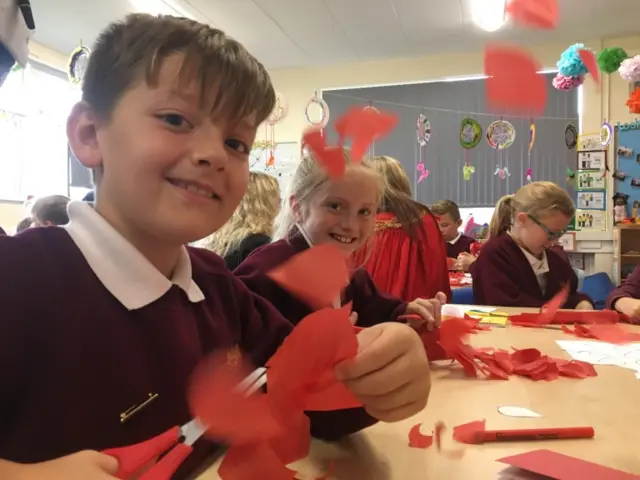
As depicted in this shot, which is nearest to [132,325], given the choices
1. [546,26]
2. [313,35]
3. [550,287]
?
[546,26]

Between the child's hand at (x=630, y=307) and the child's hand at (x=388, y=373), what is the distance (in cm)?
120

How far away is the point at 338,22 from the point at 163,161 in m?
3.70

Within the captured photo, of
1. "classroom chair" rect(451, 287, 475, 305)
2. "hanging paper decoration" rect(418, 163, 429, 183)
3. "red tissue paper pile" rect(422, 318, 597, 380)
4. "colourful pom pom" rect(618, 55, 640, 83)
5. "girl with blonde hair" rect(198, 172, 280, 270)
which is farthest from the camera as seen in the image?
"hanging paper decoration" rect(418, 163, 429, 183)

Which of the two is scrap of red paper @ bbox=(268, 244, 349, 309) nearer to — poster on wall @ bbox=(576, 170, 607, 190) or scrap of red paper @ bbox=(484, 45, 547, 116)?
scrap of red paper @ bbox=(484, 45, 547, 116)

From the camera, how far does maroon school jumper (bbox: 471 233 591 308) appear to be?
2.04m

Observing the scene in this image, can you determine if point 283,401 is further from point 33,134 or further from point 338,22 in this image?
point 33,134

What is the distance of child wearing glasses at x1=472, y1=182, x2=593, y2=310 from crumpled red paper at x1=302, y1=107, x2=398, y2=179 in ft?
5.19

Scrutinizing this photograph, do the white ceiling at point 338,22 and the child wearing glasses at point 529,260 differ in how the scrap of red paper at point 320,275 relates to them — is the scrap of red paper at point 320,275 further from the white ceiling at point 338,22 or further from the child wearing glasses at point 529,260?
the white ceiling at point 338,22

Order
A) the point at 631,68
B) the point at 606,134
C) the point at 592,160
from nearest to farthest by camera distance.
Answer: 1. the point at 631,68
2. the point at 606,134
3. the point at 592,160

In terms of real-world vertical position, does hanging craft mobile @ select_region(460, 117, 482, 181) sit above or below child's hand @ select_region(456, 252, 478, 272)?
above

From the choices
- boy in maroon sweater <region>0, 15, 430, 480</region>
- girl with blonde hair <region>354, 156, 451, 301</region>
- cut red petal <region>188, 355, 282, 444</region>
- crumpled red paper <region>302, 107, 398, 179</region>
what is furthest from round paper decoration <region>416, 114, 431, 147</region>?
cut red petal <region>188, 355, 282, 444</region>

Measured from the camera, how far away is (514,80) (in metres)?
0.54

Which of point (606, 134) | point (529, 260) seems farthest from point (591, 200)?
point (529, 260)

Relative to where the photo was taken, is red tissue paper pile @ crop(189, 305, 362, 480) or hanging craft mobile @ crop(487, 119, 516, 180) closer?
red tissue paper pile @ crop(189, 305, 362, 480)
